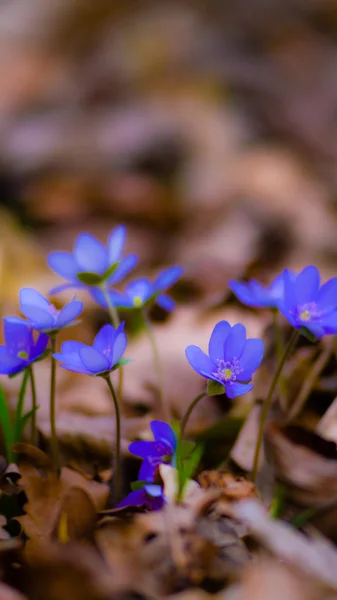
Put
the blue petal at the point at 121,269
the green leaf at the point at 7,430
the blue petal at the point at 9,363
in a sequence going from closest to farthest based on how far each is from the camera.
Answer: the blue petal at the point at 9,363
the green leaf at the point at 7,430
the blue petal at the point at 121,269

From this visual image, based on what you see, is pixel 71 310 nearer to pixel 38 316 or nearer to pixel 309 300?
pixel 38 316

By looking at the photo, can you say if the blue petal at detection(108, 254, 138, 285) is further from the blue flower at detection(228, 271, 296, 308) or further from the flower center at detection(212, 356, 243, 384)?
the flower center at detection(212, 356, 243, 384)

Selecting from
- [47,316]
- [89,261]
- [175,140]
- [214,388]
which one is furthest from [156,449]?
[175,140]

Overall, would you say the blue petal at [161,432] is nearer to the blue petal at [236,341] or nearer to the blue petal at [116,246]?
the blue petal at [236,341]

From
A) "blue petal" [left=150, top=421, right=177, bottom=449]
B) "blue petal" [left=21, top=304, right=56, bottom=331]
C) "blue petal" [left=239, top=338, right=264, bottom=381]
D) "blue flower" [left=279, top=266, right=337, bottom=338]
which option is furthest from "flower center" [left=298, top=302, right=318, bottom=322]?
"blue petal" [left=21, top=304, right=56, bottom=331]

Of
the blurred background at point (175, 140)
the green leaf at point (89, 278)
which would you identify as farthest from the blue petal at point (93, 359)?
the blurred background at point (175, 140)

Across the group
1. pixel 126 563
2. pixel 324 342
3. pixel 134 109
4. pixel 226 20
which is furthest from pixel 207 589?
pixel 226 20

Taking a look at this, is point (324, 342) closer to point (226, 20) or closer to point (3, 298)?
point (3, 298)
